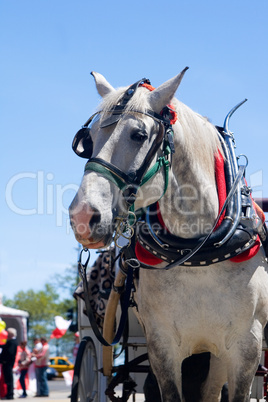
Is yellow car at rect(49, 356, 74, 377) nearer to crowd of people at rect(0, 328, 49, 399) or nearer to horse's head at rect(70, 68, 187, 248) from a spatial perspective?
crowd of people at rect(0, 328, 49, 399)

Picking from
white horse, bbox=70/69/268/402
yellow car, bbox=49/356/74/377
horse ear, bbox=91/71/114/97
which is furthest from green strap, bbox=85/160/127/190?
yellow car, bbox=49/356/74/377

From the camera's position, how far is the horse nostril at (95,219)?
2957 millimetres

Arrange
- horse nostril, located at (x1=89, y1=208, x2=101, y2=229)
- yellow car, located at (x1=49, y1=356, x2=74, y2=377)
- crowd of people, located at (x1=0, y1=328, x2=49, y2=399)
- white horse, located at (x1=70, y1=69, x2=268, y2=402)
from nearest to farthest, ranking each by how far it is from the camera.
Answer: horse nostril, located at (x1=89, y1=208, x2=101, y2=229) < white horse, located at (x1=70, y1=69, x2=268, y2=402) < crowd of people, located at (x1=0, y1=328, x2=49, y2=399) < yellow car, located at (x1=49, y1=356, x2=74, y2=377)

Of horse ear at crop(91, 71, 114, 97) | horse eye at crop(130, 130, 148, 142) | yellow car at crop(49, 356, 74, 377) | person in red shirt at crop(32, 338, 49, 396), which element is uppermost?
horse ear at crop(91, 71, 114, 97)

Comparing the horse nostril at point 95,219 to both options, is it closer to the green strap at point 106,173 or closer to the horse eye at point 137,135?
the green strap at point 106,173

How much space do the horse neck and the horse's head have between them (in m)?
0.21

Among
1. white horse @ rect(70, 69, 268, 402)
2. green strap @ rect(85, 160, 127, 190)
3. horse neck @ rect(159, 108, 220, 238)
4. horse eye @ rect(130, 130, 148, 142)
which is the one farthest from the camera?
horse neck @ rect(159, 108, 220, 238)

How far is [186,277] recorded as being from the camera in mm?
3631

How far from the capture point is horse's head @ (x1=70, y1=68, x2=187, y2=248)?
3.00 m

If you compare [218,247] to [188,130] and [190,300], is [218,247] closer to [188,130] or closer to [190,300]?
[190,300]

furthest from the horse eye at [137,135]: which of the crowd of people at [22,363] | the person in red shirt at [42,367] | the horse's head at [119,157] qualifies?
the person in red shirt at [42,367]

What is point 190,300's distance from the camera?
356cm

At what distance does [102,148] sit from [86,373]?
11.4 feet

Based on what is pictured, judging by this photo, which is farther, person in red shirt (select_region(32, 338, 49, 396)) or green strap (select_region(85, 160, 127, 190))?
person in red shirt (select_region(32, 338, 49, 396))
